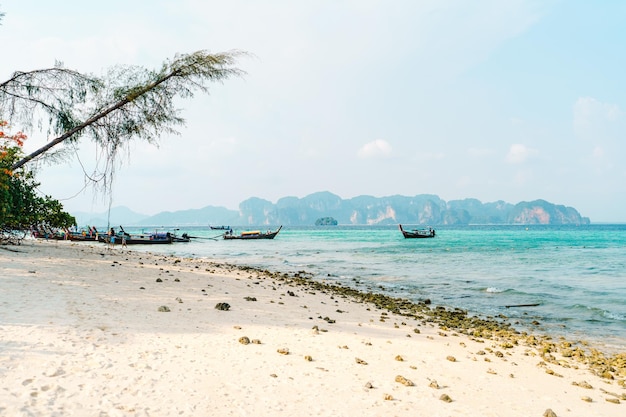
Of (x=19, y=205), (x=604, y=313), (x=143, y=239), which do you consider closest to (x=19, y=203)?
(x=19, y=205)

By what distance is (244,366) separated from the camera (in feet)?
18.0

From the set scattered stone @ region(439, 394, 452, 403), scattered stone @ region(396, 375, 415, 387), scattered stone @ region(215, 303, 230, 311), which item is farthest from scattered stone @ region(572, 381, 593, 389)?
scattered stone @ region(215, 303, 230, 311)

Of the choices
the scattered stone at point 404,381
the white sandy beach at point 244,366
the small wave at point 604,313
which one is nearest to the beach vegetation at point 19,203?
the white sandy beach at point 244,366

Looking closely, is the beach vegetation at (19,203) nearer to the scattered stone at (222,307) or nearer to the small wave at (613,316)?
the scattered stone at (222,307)

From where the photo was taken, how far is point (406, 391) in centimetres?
517

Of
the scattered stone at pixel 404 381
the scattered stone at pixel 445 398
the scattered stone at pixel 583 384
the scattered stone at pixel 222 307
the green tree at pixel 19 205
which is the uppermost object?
the green tree at pixel 19 205

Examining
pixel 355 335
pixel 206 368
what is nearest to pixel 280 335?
pixel 355 335

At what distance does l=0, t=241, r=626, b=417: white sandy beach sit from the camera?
434 centimetres

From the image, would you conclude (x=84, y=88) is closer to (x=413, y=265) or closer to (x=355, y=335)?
(x=355, y=335)

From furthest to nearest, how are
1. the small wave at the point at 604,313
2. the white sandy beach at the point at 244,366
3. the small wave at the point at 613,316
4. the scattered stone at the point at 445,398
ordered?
1. the small wave at the point at 604,313
2. the small wave at the point at 613,316
3. the scattered stone at the point at 445,398
4. the white sandy beach at the point at 244,366

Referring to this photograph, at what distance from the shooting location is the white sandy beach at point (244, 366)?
4.34 m

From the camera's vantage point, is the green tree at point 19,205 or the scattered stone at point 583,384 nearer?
the scattered stone at point 583,384

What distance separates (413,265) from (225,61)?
21.2 meters

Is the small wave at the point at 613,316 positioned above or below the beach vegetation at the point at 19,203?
below
